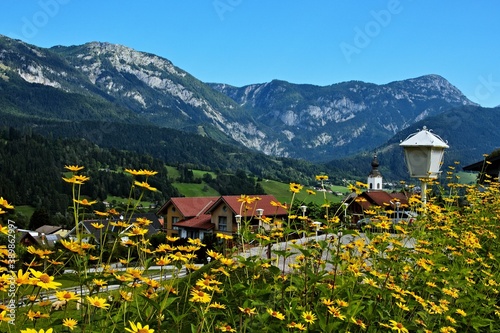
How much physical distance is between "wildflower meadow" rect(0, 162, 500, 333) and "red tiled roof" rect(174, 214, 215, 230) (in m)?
51.9

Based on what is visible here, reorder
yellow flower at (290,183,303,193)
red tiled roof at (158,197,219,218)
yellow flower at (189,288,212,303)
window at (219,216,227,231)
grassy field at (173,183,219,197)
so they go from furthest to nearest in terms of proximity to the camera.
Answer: grassy field at (173,183,219,197) → red tiled roof at (158,197,219,218) → window at (219,216,227,231) → yellow flower at (290,183,303,193) → yellow flower at (189,288,212,303)

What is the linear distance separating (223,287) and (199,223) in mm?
55240

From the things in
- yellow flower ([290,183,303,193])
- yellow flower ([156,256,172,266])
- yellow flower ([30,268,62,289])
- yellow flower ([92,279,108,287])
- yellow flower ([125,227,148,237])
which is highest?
yellow flower ([290,183,303,193])

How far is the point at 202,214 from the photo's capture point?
201 ft

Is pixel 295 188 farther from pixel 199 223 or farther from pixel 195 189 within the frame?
pixel 195 189

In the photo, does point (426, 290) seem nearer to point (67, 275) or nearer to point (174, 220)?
point (67, 275)

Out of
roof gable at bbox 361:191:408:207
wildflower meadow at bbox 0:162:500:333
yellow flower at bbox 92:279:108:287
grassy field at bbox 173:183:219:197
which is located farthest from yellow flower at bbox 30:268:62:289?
grassy field at bbox 173:183:219:197

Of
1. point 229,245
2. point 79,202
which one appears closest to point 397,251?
point 229,245

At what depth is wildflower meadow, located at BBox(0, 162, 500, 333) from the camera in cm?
271

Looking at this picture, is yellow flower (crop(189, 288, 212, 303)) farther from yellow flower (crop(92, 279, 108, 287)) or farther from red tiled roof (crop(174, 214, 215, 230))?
red tiled roof (crop(174, 214, 215, 230))

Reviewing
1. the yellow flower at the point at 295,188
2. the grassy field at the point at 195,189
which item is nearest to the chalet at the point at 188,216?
the yellow flower at the point at 295,188

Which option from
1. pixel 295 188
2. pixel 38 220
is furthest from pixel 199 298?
pixel 38 220

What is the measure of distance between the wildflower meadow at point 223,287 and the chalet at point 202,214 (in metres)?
41.9

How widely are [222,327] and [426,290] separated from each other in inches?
86.8
